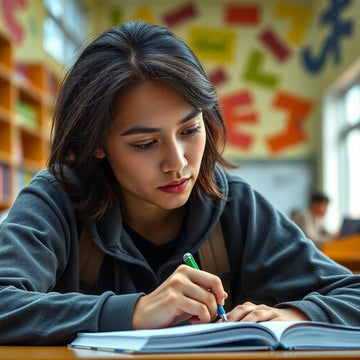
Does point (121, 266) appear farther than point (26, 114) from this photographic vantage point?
No

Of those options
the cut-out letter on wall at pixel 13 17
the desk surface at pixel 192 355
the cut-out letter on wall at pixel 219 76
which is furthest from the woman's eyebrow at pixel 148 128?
the cut-out letter on wall at pixel 219 76

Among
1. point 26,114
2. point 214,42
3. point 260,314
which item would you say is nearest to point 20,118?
point 26,114

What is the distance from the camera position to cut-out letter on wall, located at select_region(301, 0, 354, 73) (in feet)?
26.1

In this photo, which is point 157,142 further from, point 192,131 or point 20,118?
point 20,118

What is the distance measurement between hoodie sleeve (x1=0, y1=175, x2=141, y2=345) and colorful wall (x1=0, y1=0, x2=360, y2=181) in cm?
801

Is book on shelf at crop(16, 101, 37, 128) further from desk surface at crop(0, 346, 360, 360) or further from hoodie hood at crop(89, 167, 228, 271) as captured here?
desk surface at crop(0, 346, 360, 360)

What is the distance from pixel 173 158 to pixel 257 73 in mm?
8452

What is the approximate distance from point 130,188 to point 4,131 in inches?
159

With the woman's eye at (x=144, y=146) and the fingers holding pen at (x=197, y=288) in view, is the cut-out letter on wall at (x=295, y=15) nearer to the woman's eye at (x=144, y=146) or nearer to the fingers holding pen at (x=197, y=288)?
the woman's eye at (x=144, y=146)

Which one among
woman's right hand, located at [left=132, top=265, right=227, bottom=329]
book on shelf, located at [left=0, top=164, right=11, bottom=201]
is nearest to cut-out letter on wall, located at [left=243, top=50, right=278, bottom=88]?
book on shelf, located at [left=0, top=164, right=11, bottom=201]

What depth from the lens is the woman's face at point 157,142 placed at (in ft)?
3.90

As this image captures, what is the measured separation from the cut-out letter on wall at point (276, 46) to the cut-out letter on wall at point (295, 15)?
15cm

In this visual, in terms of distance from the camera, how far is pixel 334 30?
8.34 metres

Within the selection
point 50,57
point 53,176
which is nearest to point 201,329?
point 53,176
